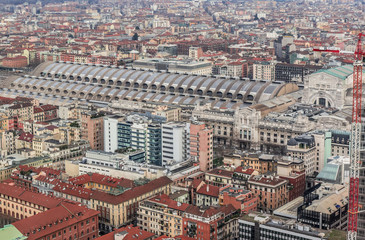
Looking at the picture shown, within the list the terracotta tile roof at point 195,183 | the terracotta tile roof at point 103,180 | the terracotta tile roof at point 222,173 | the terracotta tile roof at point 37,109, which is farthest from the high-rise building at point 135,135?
the terracotta tile roof at point 37,109

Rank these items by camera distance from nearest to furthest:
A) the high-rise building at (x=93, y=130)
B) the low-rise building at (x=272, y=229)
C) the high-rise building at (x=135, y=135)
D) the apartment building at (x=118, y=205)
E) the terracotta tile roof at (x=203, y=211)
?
the low-rise building at (x=272, y=229)
the terracotta tile roof at (x=203, y=211)
the apartment building at (x=118, y=205)
the high-rise building at (x=135, y=135)
the high-rise building at (x=93, y=130)

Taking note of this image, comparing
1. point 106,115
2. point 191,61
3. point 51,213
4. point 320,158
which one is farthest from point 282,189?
point 191,61

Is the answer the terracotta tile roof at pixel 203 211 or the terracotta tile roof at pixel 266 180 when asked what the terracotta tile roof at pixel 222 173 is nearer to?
the terracotta tile roof at pixel 266 180

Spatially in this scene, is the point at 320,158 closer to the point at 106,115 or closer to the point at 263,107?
the point at 263,107

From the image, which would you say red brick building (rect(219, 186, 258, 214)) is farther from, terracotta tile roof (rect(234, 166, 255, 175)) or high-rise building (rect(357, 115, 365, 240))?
high-rise building (rect(357, 115, 365, 240))

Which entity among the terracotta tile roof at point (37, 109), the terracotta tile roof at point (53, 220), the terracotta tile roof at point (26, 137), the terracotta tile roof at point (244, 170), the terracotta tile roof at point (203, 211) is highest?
the terracotta tile roof at point (37, 109)

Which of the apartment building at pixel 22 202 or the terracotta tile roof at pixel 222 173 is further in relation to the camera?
the terracotta tile roof at pixel 222 173

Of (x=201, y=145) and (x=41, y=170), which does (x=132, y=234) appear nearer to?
(x=41, y=170)
